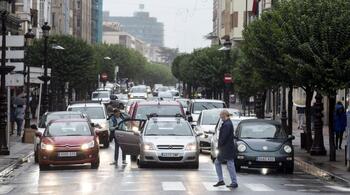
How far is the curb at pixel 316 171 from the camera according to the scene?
81.5 ft

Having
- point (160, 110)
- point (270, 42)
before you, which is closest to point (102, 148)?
point (160, 110)

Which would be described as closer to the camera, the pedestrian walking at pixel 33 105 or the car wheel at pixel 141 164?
the car wheel at pixel 141 164

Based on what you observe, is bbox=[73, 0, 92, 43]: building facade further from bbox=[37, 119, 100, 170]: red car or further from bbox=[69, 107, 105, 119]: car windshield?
bbox=[37, 119, 100, 170]: red car

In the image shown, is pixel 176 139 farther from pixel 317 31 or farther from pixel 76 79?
pixel 76 79

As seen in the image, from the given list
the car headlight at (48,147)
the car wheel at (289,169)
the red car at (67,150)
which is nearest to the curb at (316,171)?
the car wheel at (289,169)

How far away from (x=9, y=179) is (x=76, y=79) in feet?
163

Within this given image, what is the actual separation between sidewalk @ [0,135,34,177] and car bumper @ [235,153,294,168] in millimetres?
6496

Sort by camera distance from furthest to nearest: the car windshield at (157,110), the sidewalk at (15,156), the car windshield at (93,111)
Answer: the car windshield at (93,111) → the car windshield at (157,110) → the sidewalk at (15,156)

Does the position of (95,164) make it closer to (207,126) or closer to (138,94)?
(207,126)

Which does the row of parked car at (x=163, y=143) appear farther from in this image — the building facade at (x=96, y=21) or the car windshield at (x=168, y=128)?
the building facade at (x=96, y=21)

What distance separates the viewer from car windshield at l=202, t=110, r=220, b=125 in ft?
118

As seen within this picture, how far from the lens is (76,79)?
74188 mm

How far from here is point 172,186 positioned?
21.3 metres

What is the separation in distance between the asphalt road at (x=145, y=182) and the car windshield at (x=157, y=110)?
830 centimetres
